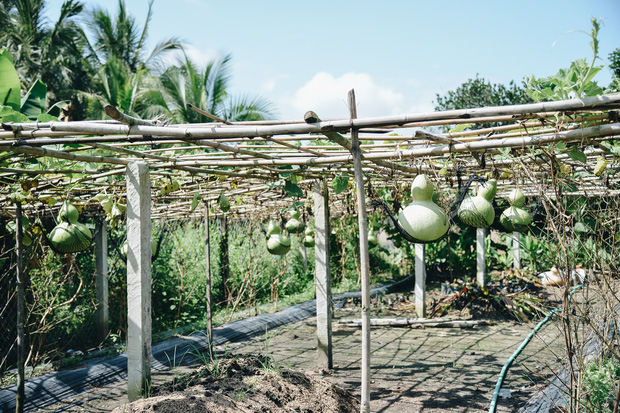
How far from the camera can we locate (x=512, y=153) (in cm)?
350

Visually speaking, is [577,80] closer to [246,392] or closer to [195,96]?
[246,392]

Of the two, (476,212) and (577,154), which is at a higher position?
(577,154)

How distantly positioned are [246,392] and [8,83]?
8.54 ft

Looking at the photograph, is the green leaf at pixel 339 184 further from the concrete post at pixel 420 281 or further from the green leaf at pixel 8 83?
the concrete post at pixel 420 281

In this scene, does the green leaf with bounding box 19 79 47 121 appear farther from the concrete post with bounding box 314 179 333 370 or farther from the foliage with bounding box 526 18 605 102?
the foliage with bounding box 526 18 605 102

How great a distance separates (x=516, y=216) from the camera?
11.8 ft

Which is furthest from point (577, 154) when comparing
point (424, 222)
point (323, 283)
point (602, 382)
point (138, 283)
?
point (323, 283)

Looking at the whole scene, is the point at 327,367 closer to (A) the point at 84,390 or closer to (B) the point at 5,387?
(A) the point at 84,390

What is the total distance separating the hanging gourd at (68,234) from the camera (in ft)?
12.1

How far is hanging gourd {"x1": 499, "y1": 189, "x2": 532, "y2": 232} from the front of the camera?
11.6 ft

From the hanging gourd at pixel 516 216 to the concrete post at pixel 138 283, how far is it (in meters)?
2.66

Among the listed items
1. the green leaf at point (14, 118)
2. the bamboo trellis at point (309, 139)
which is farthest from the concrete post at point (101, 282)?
the green leaf at point (14, 118)

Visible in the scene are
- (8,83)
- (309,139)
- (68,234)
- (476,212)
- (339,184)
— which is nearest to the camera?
(8,83)

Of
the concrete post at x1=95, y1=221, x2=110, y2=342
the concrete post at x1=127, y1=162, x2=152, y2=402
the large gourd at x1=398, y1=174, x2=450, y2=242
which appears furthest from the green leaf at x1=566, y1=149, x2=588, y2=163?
the concrete post at x1=95, y1=221, x2=110, y2=342
